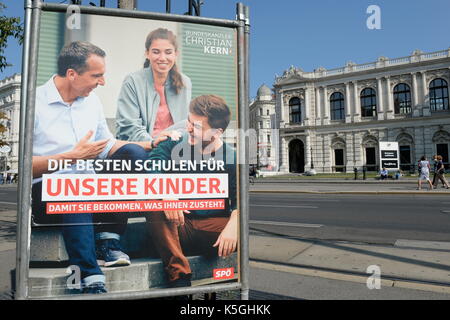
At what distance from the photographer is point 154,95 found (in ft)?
8.60

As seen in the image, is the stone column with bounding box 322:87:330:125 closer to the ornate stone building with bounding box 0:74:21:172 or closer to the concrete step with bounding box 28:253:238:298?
the concrete step with bounding box 28:253:238:298

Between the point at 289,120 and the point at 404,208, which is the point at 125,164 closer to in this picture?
the point at 404,208

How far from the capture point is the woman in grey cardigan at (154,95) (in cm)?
257

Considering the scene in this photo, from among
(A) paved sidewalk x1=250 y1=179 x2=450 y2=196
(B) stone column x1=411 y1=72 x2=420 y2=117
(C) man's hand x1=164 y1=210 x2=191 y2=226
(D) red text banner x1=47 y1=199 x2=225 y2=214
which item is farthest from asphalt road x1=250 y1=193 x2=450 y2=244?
(B) stone column x1=411 y1=72 x2=420 y2=117

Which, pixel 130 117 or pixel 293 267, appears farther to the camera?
pixel 293 267

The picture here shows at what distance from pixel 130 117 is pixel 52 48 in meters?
0.75

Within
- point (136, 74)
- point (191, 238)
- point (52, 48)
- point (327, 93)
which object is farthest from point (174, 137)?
point (327, 93)

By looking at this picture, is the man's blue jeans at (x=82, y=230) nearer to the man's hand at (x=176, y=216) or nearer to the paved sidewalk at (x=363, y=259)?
the man's hand at (x=176, y=216)

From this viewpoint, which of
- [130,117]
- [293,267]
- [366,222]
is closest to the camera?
[130,117]

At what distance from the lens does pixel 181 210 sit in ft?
8.55

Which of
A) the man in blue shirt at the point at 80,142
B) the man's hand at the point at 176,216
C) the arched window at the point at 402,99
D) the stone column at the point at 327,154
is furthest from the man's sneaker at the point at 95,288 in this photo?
the arched window at the point at 402,99

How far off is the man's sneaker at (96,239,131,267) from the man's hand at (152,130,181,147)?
2.73ft

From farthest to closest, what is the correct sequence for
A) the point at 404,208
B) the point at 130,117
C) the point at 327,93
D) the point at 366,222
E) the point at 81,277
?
the point at 327,93
the point at 404,208
the point at 366,222
the point at 130,117
the point at 81,277

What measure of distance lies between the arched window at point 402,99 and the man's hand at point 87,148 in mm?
52164
